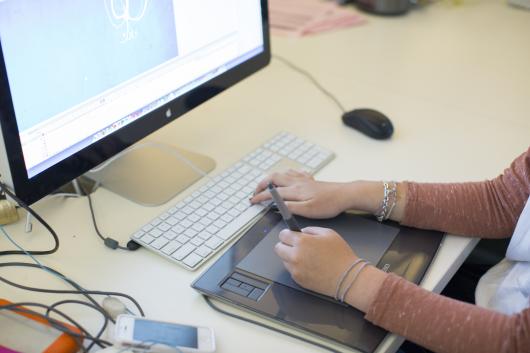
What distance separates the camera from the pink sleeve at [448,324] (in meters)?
0.69

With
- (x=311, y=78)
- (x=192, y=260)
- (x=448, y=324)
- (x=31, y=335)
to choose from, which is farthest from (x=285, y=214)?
(x=311, y=78)

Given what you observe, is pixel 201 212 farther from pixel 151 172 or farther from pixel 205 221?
pixel 151 172

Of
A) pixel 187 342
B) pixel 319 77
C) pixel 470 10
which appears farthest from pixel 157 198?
pixel 470 10

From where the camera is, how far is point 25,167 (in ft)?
2.48

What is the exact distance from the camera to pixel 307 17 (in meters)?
1.66

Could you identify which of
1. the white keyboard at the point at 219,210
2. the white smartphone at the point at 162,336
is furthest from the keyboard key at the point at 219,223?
the white smartphone at the point at 162,336

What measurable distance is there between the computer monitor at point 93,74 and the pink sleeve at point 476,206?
399mm

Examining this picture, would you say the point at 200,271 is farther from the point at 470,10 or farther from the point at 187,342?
the point at 470,10

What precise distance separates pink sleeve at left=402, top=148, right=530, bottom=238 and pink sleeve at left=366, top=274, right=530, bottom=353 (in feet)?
0.58

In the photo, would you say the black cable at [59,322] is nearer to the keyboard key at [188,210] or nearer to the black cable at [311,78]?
the keyboard key at [188,210]

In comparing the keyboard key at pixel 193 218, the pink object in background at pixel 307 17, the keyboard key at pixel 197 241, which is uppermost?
the pink object in background at pixel 307 17

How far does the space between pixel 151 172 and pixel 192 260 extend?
0.24 meters

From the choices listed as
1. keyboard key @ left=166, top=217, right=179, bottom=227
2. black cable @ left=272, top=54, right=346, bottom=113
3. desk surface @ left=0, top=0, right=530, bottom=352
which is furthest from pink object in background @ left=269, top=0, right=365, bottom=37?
keyboard key @ left=166, top=217, right=179, bottom=227

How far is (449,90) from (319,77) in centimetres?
28
